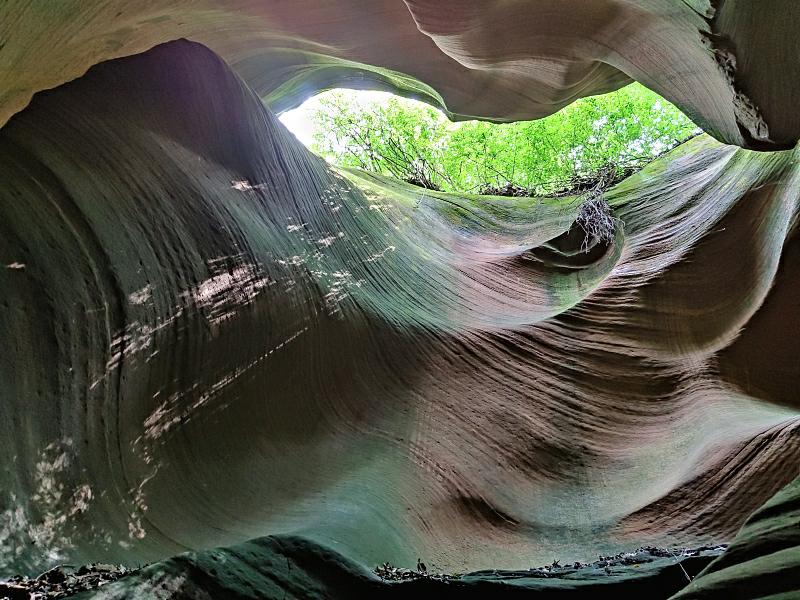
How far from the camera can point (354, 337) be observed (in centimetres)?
422

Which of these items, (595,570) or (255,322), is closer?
(595,570)

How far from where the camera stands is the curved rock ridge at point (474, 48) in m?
2.67

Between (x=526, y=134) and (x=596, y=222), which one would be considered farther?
(x=526, y=134)

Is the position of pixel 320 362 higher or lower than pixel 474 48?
lower

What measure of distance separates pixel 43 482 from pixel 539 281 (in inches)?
195

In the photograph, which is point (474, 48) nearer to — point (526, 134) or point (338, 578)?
point (338, 578)

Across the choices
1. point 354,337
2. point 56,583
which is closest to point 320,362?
point 354,337

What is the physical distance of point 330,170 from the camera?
19.6ft

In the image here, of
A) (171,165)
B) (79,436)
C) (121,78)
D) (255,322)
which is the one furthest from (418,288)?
(79,436)

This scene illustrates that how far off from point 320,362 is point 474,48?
272 cm

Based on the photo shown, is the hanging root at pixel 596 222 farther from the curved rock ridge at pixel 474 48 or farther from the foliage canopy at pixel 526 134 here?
the foliage canopy at pixel 526 134

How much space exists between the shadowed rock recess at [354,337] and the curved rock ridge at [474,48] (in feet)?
0.08

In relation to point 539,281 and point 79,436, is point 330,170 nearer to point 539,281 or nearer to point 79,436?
point 539,281

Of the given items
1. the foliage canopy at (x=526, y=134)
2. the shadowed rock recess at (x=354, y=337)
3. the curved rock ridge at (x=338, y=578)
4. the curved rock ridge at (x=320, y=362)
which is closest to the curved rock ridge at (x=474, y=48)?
the shadowed rock recess at (x=354, y=337)
